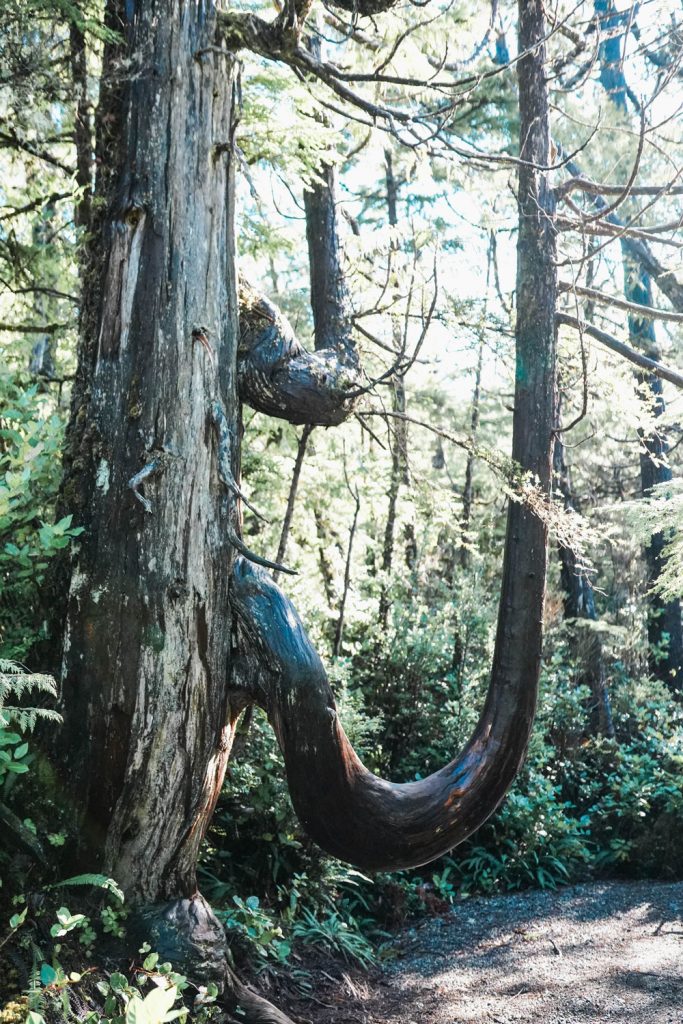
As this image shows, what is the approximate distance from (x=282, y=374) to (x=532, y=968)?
4.27 meters

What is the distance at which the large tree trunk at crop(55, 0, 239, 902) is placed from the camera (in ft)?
12.5

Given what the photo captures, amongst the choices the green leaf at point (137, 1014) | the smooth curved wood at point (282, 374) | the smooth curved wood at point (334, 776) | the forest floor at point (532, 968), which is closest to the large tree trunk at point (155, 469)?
the smooth curved wood at point (334, 776)

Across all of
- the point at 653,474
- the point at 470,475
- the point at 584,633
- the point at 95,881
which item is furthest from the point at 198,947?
the point at 653,474

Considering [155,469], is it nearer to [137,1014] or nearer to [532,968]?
[137,1014]

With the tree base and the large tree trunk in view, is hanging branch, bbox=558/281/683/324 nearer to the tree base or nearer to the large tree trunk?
the large tree trunk

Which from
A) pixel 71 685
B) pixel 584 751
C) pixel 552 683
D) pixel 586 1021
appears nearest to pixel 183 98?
pixel 71 685

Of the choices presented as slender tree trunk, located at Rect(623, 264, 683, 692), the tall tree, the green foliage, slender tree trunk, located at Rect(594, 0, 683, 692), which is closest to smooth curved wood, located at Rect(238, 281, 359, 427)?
the tall tree

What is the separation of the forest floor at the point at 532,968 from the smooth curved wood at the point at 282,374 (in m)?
3.35

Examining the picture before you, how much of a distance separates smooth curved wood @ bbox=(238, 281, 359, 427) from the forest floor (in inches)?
132

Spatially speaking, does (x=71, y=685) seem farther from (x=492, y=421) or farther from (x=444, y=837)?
(x=492, y=421)

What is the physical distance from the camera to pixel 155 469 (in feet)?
12.9

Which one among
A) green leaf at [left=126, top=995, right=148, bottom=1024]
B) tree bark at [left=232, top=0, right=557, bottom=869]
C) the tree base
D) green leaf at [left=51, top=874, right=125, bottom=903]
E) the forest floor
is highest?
tree bark at [left=232, top=0, right=557, bottom=869]

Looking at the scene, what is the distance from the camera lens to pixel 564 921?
689 centimetres

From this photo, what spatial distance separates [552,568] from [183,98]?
10.8 metres
